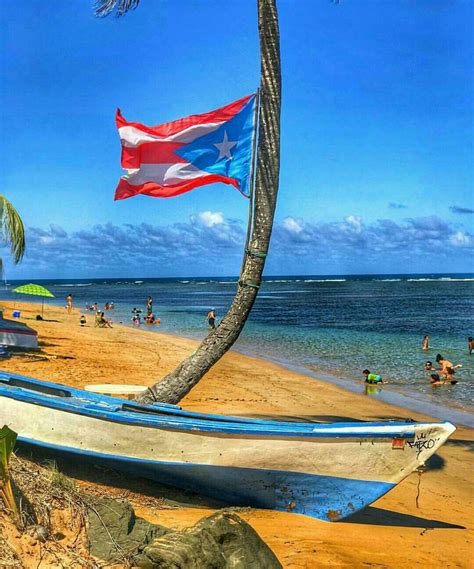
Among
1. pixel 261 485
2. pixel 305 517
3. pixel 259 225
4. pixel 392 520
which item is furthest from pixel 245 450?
pixel 259 225

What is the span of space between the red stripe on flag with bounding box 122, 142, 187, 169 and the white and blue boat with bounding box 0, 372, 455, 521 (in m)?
3.59

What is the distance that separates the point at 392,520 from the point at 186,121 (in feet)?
19.6

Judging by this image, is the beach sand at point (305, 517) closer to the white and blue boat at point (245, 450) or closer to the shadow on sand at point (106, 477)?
the shadow on sand at point (106, 477)

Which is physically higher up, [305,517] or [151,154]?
[151,154]

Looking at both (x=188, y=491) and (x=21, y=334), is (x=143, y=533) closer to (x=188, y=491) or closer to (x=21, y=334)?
(x=188, y=491)

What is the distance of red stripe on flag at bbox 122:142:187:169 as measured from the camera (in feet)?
28.2

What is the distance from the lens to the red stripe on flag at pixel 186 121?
846 cm

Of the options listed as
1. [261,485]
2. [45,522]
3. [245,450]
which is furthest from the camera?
[261,485]

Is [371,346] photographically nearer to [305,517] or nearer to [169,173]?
[169,173]

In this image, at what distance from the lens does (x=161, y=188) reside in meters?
8.60

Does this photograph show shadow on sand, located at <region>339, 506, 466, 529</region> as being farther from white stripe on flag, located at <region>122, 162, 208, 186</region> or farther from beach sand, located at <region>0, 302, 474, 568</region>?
white stripe on flag, located at <region>122, 162, 208, 186</region>

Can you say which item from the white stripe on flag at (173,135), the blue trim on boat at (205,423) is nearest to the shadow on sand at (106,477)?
the blue trim on boat at (205,423)

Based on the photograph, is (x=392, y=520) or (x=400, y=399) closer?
(x=392, y=520)

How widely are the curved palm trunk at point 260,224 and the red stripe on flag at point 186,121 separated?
0.47m
